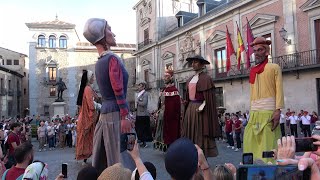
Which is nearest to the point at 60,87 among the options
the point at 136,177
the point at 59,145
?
the point at 59,145

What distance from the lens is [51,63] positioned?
49781 mm

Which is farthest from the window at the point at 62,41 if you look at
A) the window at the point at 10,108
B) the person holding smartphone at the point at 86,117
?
the person holding smartphone at the point at 86,117

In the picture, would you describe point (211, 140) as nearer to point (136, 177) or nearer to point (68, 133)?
point (136, 177)

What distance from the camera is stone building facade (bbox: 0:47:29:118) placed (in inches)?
1900

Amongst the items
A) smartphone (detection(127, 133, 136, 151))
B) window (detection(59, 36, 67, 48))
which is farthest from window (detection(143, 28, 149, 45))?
smartphone (detection(127, 133, 136, 151))

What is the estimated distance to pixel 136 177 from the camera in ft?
7.77

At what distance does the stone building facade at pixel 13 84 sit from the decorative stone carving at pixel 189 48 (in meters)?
25.6

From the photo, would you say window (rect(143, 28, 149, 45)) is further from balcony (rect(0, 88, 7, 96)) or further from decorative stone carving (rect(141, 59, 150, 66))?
balcony (rect(0, 88, 7, 96))

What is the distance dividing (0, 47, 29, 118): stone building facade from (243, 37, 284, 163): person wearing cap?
155 feet

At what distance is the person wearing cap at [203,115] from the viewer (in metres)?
5.57

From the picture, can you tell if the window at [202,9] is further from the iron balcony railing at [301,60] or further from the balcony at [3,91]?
the balcony at [3,91]

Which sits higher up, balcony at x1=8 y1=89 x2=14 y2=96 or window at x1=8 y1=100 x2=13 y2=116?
balcony at x1=8 y1=89 x2=14 y2=96

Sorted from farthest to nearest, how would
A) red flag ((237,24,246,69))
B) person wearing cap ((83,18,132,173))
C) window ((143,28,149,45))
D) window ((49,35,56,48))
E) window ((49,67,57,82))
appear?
window ((49,35,56,48)) < window ((49,67,57,82)) < window ((143,28,149,45)) < red flag ((237,24,246,69)) < person wearing cap ((83,18,132,173))

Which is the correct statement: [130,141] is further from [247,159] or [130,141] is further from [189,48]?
[189,48]
